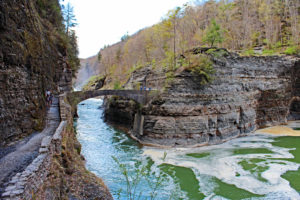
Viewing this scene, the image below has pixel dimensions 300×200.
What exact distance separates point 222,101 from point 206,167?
28.9 ft

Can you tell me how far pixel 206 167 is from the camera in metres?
13.9

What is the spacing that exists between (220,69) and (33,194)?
20.4 metres

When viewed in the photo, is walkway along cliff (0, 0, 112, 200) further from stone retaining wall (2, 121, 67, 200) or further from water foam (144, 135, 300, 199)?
water foam (144, 135, 300, 199)

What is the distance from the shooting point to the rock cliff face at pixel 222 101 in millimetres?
18172

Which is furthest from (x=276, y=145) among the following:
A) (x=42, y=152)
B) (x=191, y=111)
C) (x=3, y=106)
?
(x=3, y=106)

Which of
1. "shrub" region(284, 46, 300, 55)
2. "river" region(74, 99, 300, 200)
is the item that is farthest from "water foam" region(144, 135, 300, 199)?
"shrub" region(284, 46, 300, 55)

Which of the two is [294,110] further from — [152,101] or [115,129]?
[115,129]

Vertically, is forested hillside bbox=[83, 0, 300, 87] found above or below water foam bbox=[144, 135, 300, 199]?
above

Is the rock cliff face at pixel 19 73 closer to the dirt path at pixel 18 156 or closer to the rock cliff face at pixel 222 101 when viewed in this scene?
the dirt path at pixel 18 156

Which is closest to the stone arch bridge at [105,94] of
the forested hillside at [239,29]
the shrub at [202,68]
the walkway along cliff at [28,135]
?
the shrub at [202,68]

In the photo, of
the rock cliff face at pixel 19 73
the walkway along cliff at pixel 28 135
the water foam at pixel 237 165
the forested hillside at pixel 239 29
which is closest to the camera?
the walkway along cliff at pixel 28 135

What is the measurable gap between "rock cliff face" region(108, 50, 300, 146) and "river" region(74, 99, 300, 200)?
57.9 inches

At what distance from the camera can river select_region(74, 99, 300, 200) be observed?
1072cm

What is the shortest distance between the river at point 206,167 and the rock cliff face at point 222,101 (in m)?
1.47
